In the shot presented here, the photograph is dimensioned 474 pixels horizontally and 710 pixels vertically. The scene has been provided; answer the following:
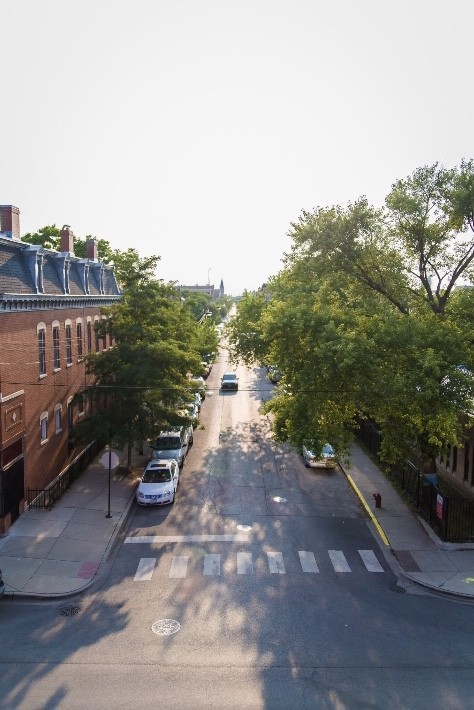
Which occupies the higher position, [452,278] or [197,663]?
[452,278]

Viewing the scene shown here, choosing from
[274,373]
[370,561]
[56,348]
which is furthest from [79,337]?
[370,561]

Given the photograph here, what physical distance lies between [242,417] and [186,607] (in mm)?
25954

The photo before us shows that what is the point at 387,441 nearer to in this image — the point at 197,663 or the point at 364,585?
the point at 364,585

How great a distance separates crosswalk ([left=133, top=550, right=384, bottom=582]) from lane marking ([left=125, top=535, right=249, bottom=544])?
120 cm

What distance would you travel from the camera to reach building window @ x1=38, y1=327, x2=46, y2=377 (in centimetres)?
2250

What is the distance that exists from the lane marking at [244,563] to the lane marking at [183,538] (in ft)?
3.89

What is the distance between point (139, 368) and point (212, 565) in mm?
Result: 9832

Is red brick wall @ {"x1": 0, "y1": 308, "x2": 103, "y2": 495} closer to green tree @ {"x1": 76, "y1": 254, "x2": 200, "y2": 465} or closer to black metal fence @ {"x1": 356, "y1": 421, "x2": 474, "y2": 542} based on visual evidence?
green tree @ {"x1": 76, "y1": 254, "x2": 200, "y2": 465}

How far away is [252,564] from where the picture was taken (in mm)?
17203

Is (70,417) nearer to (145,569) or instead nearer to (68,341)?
(68,341)

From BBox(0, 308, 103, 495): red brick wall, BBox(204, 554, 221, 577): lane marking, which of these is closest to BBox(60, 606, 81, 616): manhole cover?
BBox(204, 554, 221, 577): lane marking

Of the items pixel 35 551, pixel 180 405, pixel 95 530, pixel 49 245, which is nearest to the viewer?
pixel 35 551

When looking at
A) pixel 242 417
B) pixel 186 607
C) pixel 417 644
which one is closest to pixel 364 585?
pixel 417 644

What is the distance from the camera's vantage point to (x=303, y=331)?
66.8 feet
